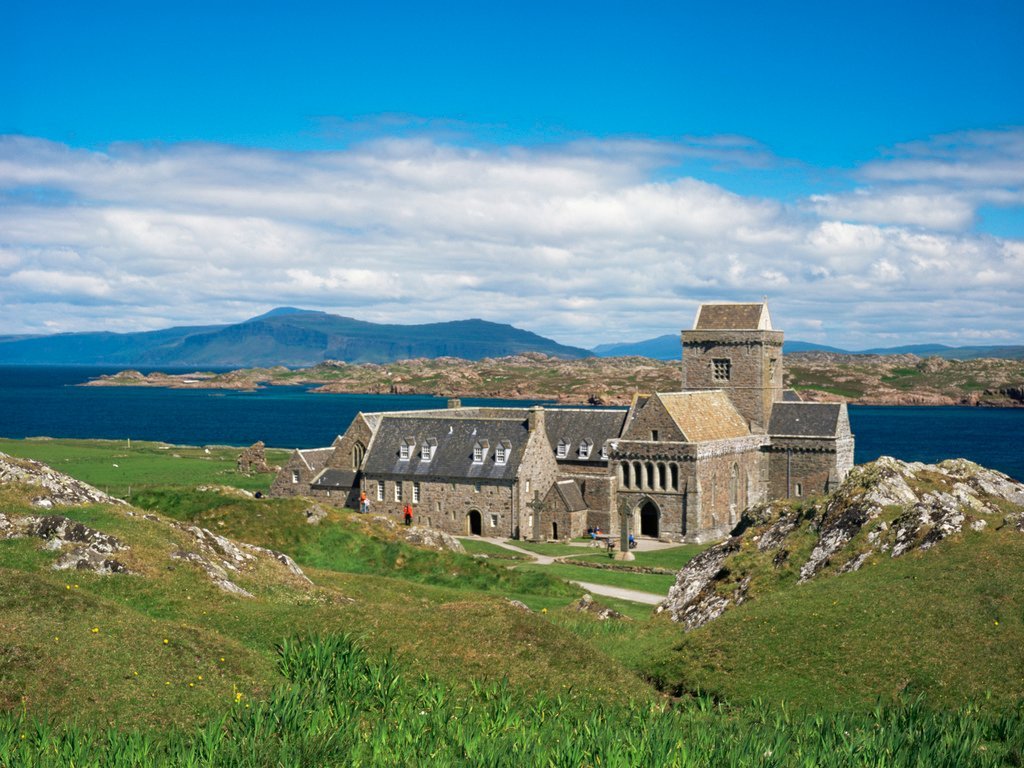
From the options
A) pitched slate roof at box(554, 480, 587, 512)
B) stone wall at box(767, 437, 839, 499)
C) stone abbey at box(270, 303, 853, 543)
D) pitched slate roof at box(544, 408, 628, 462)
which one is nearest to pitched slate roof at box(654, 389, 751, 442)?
stone abbey at box(270, 303, 853, 543)

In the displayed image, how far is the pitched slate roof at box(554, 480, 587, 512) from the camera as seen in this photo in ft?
239

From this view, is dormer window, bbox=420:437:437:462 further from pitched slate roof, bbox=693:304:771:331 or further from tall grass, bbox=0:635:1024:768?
tall grass, bbox=0:635:1024:768

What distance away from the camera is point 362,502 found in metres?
74.5

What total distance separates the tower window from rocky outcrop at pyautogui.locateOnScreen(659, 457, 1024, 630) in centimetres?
4367

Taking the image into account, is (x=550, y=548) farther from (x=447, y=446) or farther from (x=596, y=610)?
(x=596, y=610)

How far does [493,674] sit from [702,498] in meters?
50.3

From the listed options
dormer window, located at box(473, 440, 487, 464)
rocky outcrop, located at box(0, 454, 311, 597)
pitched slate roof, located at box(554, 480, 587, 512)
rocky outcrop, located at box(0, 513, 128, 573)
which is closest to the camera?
rocky outcrop, located at box(0, 513, 128, 573)

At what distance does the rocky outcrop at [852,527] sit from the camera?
31.5 m

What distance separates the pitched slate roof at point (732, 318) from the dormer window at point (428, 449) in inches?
925

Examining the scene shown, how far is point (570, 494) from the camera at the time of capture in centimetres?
7394

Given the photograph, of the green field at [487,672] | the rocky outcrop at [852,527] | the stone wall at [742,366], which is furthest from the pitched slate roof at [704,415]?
the green field at [487,672]

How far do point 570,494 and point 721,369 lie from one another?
1844cm

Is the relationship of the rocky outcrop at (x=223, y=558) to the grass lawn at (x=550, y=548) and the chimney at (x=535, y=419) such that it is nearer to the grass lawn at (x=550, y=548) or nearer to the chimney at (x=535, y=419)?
the grass lawn at (x=550, y=548)

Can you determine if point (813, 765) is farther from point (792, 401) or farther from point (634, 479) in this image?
point (792, 401)
